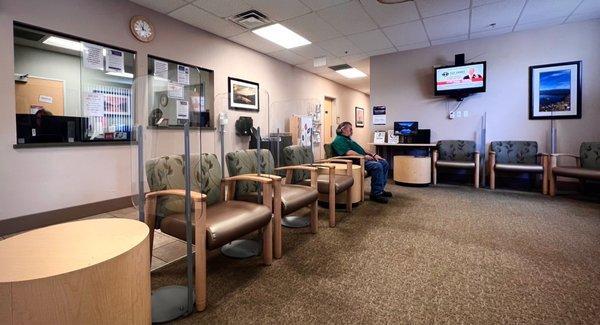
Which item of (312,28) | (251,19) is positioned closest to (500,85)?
(312,28)

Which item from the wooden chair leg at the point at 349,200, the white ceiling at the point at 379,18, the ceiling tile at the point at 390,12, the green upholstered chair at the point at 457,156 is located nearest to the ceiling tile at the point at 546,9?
the white ceiling at the point at 379,18

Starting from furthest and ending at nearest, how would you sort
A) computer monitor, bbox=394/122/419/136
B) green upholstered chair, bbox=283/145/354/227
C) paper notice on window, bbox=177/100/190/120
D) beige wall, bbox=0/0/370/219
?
computer monitor, bbox=394/122/419/136 < green upholstered chair, bbox=283/145/354/227 < beige wall, bbox=0/0/370/219 < paper notice on window, bbox=177/100/190/120

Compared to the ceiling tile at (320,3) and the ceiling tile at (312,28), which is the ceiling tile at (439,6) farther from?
the ceiling tile at (312,28)

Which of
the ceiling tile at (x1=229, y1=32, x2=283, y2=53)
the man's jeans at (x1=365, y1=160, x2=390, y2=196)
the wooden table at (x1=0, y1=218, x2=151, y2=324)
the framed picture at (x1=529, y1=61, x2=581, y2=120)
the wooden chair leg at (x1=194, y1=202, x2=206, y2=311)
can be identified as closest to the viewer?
the wooden table at (x1=0, y1=218, x2=151, y2=324)

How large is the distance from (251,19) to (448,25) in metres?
3.02

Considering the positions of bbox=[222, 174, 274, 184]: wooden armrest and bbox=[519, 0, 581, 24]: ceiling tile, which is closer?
bbox=[222, 174, 274, 184]: wooden armrest

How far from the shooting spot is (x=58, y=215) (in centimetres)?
284

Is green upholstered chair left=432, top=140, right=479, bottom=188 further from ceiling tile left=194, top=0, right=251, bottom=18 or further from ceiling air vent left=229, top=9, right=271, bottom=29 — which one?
ceiling tile left=194, top=0, right=251, bottom=18

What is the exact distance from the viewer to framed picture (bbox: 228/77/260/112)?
191 inches

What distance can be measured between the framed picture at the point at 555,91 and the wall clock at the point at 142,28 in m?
5.82

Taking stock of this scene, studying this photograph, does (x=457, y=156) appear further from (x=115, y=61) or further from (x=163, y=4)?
(x=115, y=61)

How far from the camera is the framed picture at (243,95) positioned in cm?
484

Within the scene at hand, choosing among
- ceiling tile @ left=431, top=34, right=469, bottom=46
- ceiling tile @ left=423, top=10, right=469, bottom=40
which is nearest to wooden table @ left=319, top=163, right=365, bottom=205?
ceiling tile @ left=423, top=10, right=469, bottom=40

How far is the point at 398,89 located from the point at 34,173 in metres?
5.75
